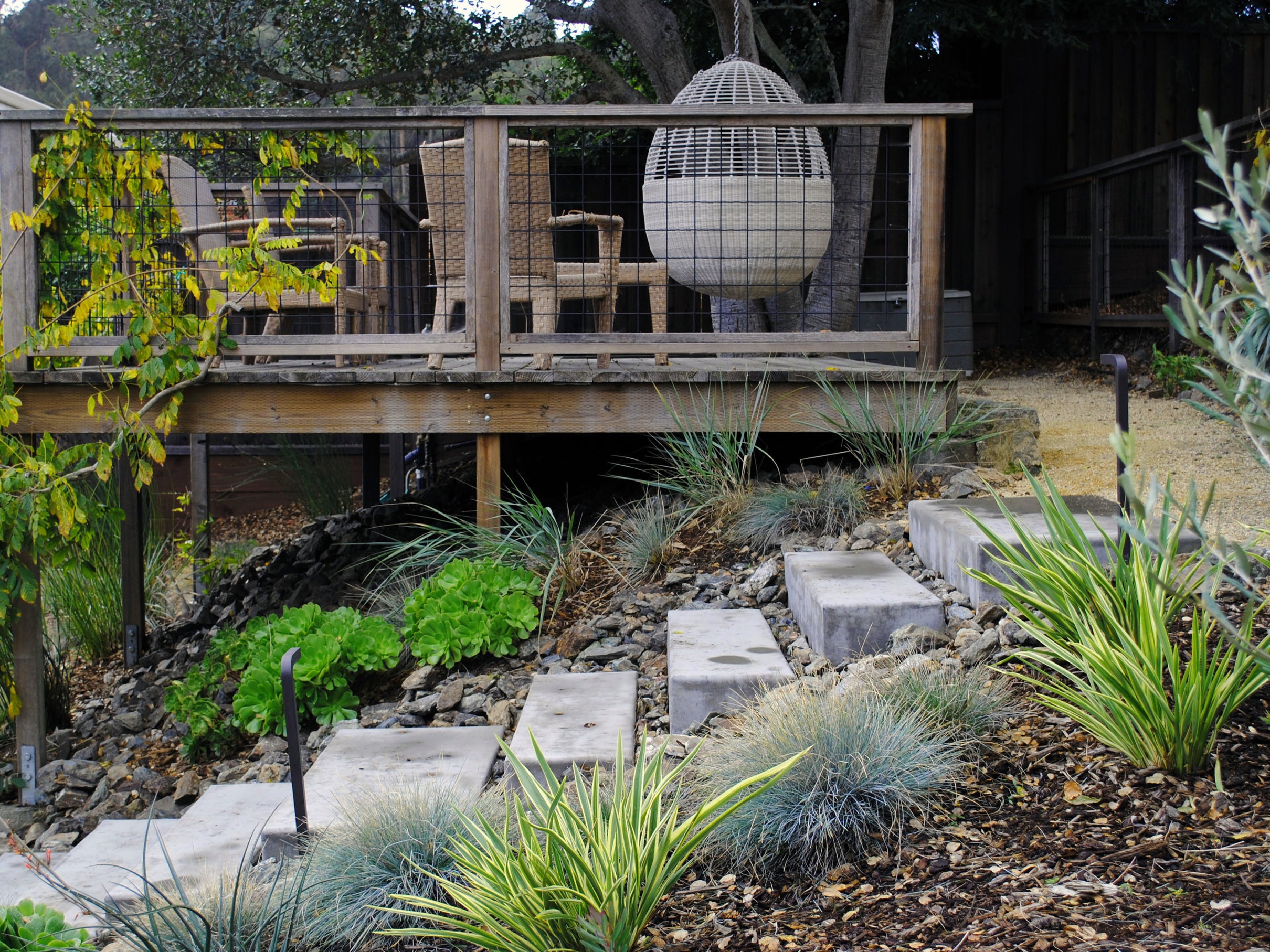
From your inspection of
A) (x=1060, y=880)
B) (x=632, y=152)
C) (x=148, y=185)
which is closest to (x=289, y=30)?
(x=632, y=152)

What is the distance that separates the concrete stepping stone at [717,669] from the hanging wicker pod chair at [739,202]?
198cm

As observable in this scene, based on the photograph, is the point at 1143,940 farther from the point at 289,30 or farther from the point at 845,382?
the point at 289,30

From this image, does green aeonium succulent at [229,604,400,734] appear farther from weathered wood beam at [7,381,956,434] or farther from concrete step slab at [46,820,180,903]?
weathered wood beam at [7,381,956,434]

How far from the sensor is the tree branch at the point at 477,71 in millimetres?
7777

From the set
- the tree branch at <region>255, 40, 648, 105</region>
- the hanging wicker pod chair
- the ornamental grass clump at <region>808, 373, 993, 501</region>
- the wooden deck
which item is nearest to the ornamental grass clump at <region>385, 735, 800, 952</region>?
the ornamental grass clump at <region>808, 373, 993, 501</region>

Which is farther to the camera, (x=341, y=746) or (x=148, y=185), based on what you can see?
(x=148, y=185)

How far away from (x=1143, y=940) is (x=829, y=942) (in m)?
0.49

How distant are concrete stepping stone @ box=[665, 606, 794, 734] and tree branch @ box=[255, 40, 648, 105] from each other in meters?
5.34

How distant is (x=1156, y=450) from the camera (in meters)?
4.75

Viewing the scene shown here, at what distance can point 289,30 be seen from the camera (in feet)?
26.3

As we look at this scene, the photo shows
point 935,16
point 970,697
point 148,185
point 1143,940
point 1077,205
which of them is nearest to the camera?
point 1143,940

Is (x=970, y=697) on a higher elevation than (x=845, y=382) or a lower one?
lower

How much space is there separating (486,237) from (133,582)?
8.67ft

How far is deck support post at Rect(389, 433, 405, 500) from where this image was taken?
805 cm
